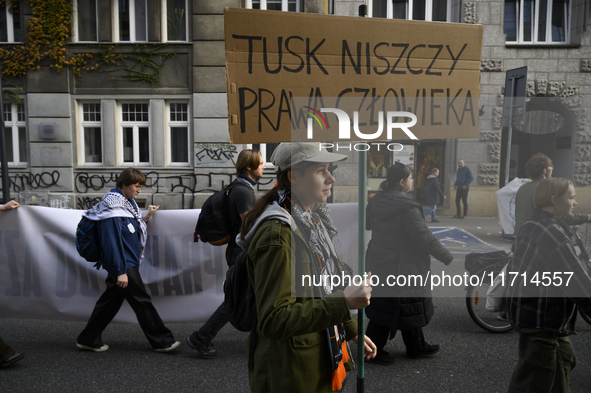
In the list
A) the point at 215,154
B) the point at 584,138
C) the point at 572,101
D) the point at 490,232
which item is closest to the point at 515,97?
the point at 584,138

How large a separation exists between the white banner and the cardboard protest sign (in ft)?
7.42

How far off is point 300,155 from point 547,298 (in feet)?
5.54

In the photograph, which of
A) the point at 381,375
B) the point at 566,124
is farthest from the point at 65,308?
the point at 566,124

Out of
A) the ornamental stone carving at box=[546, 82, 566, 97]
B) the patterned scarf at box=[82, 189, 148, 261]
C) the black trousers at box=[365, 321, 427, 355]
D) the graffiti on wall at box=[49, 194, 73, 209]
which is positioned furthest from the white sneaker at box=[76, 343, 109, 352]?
the ornamental stone carving at box=[546, 82, 566, 97]

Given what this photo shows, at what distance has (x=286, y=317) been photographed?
1514 mm

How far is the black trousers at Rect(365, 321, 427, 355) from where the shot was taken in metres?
3.67

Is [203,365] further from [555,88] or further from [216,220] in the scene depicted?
[555,88]

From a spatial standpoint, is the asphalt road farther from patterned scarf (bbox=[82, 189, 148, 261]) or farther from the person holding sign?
the person holding sign

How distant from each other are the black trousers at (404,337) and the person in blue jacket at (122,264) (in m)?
1.72

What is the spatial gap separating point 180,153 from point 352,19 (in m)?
11.8

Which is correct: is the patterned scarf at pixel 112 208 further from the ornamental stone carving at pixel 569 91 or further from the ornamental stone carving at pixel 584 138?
the ornamental stone carving at pixel 569 91

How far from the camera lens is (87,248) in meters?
3.63

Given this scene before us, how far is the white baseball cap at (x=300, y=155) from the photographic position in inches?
69.0

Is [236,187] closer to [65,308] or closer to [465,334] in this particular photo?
[65,308]
